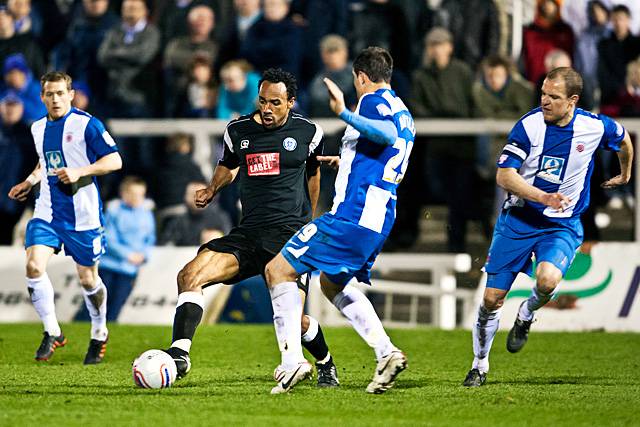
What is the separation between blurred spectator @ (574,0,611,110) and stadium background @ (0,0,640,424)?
0.02m

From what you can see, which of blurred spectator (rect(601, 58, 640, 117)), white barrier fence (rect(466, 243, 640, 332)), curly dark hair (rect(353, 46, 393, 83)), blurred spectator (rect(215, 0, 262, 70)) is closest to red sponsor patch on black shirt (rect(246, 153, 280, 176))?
curly dark hair (rect(353, 46, 393, 83))

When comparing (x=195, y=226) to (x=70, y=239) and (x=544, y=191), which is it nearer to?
(x=70, y=239)

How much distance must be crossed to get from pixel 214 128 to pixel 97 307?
5.20 m

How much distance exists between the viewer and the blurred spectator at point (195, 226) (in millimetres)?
15484

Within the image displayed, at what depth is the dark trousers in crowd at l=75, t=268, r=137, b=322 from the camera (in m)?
15.1

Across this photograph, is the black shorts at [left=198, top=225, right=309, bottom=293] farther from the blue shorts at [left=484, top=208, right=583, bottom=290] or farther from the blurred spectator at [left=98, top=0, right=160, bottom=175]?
the blurred spectator at [left=98, top=0, right=160, bottom=175]

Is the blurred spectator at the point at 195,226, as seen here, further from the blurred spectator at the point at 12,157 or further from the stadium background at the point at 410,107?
the blurred spectator at the point at 12,157

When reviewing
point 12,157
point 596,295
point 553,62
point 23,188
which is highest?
point 553,62

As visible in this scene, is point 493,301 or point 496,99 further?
point 496,99

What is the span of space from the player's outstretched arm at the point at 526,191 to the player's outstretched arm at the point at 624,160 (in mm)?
1018

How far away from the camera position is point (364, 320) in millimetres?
8398

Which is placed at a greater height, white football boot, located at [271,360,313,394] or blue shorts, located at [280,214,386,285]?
blue shorts, located at [280,214,386,285]

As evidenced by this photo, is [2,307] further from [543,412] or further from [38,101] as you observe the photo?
[543,412]

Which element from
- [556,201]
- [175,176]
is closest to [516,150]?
[556,201]
